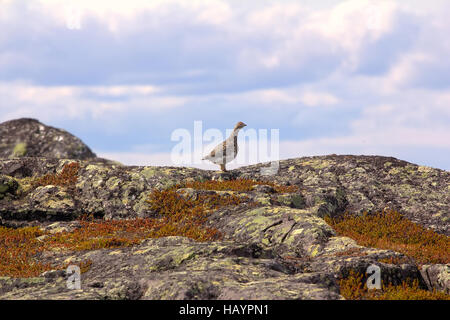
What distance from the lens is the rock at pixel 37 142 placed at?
148 feet

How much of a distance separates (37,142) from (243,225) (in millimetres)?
35443

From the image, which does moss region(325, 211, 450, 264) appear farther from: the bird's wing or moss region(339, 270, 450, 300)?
the bird's wing

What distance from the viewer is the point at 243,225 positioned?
54.2 feet

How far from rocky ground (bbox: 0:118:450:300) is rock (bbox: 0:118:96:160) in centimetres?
2004

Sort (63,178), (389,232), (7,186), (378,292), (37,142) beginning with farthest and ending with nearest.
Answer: (37,142) → (63,178) → (7,186) → (389,232) → (378,292)

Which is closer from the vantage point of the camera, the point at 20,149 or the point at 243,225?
the point at 243,225

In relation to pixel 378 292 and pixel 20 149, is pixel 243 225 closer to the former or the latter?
pixel 378 292

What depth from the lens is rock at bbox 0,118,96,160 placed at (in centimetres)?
4516

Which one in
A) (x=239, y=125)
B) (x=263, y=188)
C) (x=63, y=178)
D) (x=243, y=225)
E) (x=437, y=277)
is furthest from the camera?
(x=63, y=178)

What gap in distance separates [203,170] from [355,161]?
27.3 ft

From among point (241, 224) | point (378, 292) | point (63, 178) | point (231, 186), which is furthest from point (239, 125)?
point (378, 292)

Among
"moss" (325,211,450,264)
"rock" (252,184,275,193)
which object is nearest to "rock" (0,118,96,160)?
"rock" (252,184,275,193)

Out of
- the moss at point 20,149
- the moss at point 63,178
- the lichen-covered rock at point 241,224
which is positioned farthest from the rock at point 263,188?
the moss at point 20,149

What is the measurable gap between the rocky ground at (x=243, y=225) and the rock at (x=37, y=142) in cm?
2004
